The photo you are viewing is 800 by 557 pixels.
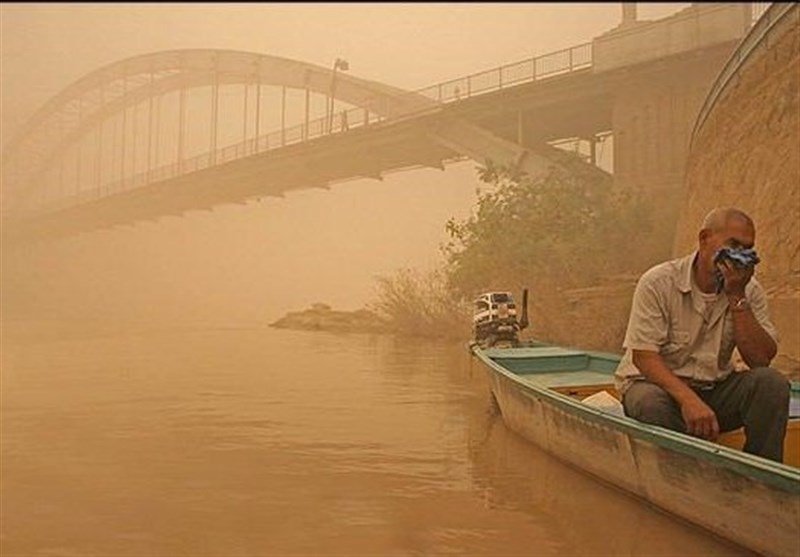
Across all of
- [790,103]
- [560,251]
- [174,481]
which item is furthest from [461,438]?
[560,251]

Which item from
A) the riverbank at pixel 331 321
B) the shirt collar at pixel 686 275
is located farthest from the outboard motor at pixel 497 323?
the riverbank at pixel 331 321

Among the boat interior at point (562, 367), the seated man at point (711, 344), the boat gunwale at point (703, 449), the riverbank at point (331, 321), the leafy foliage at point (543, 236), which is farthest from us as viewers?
the riverbank at point (331, 321)

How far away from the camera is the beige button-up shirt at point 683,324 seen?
3334mm

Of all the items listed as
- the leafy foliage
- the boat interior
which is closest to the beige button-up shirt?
the boat interior

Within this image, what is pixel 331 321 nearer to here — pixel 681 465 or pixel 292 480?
pixel 292 480

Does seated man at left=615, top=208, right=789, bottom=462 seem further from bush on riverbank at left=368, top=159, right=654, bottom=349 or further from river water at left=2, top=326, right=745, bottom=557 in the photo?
bush on riverbank at left=368, top=159, right=654, bottom=349

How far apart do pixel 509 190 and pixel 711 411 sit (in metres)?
16.3

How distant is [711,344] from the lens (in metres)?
3.37

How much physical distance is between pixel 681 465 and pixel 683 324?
68cm

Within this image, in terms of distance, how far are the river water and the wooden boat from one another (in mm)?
174

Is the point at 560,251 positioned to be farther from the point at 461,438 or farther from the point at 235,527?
Answer: the point at 235,527

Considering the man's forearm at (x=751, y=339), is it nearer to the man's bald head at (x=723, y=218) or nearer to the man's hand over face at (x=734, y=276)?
the man's hand over face at (x=734, y=276)

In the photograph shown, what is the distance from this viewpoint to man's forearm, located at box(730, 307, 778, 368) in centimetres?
319

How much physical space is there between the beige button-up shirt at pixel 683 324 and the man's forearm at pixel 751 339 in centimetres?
6
